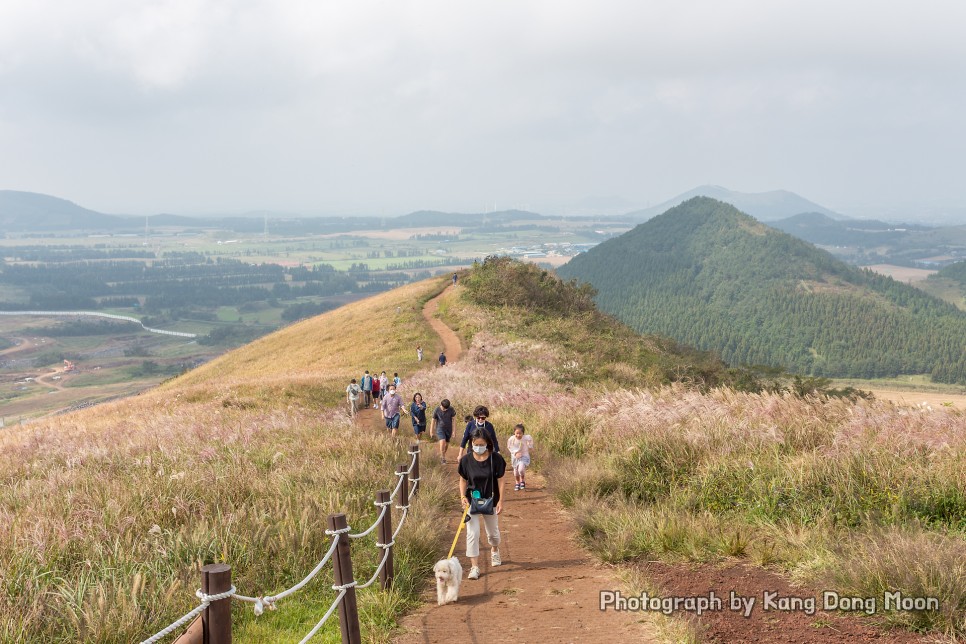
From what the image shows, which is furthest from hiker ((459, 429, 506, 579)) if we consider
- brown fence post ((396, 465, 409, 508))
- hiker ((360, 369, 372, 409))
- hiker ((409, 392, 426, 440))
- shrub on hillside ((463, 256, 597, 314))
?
shrub on hillside ((463, 256, 597, 314))

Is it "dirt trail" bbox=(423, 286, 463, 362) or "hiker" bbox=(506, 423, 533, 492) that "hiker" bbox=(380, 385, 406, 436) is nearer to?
"hiker" bbox=(506, 423, 533, 492)

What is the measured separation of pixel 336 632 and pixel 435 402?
15360 millimetres

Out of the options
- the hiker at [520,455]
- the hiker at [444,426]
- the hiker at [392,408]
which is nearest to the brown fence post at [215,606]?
the hiker at [520,455]

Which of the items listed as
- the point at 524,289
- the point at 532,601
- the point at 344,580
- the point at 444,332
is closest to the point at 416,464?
the point at 532,601

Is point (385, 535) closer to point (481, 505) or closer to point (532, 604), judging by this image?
point (481, 505)

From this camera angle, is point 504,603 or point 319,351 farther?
point 319,351

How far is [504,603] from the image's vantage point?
283 inches

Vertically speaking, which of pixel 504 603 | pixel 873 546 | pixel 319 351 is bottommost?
pixel 319 351

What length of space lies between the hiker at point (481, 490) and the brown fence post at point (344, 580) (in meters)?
2.53

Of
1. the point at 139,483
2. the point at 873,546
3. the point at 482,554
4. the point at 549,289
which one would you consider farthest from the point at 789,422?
the point at 549,289

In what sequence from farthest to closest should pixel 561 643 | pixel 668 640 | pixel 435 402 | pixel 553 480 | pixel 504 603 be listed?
pixel 435 402 < pixel 553 480 < pixel 504 603 < pixel 561 643 < pixel 668 640

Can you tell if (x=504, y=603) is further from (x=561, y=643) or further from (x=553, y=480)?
(x=553, y=480)

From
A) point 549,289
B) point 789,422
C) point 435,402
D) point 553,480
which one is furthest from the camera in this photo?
point 549,289

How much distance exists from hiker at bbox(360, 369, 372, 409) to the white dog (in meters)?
17.3
